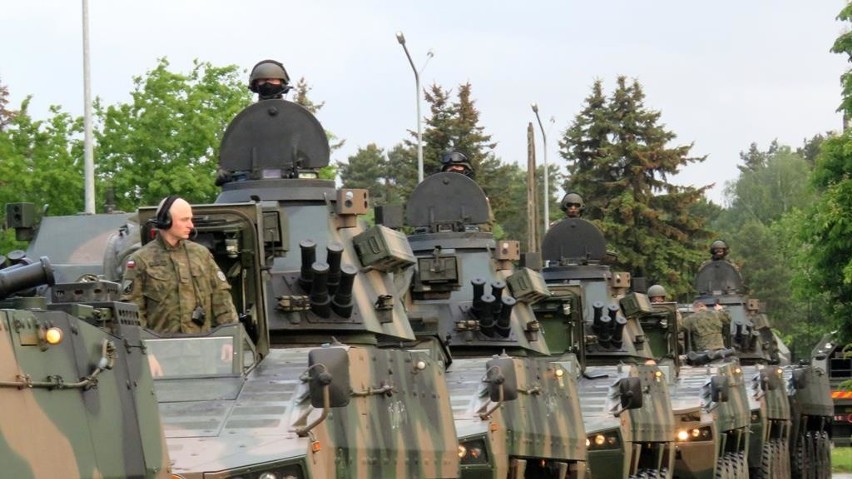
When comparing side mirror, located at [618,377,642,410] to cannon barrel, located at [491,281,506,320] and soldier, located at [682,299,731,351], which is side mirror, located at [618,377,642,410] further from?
soldier, located at [682,299,731,351]

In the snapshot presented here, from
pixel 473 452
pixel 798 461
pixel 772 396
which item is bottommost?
pixel 798 461

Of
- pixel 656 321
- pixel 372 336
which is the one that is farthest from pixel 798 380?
pixel 372 336

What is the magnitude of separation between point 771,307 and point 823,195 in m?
48.6

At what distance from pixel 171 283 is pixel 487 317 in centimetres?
820

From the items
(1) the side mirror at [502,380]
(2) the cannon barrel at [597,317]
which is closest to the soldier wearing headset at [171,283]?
(1) the side mirror at [502,380]

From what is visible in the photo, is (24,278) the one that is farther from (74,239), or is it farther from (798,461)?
(798,461)

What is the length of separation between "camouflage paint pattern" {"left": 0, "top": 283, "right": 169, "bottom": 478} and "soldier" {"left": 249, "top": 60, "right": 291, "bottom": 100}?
765 cm

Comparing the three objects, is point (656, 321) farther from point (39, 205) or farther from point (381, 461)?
point (381, 461)

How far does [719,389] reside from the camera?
20922 mm

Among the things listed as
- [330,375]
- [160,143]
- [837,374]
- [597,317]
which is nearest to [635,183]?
[837,374]

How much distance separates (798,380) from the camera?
93.6ft

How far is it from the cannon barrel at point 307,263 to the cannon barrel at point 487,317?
5.25 meters

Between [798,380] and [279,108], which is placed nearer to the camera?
[279,108]

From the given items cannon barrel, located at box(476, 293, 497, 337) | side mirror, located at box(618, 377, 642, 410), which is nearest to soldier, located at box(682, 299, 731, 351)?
cannon barrel, located at box(476, 293, 497, 337)
